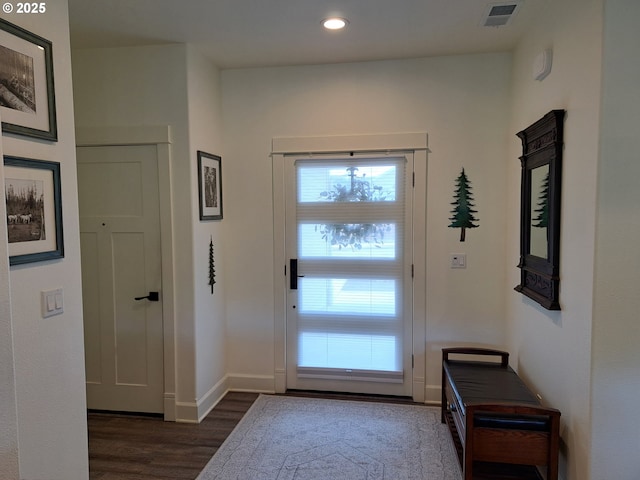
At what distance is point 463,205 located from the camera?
3.25 metres

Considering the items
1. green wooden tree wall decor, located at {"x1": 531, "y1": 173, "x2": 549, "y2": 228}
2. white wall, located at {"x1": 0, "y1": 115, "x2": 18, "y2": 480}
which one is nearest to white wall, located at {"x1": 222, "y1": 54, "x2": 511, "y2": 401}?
green wooden tree wall decor, located at {"x1": 531, "y1": 173, "x2": 549, "y2": 228}

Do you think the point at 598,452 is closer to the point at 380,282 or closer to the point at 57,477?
the point at 380,282

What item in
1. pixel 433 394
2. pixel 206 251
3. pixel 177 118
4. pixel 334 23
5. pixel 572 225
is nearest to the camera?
pixel 572 225

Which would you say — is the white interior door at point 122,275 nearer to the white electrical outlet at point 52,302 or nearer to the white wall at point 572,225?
the white electrical outlet at point 52,302

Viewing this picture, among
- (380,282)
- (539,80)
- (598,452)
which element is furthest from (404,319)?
(539,80)

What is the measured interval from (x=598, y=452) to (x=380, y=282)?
1.84 meters

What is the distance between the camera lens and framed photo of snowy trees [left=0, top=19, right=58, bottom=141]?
162cm

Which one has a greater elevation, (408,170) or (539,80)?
(539,80)

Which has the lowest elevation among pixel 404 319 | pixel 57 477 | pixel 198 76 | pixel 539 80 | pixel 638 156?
pixel 57 477

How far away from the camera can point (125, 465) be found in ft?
8.41

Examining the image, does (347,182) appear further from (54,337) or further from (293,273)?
(54,337)

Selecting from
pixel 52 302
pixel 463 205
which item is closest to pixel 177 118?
pixel 52 302

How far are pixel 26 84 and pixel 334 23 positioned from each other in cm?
177

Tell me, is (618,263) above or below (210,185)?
below
